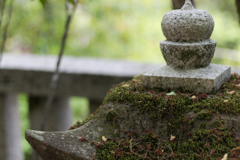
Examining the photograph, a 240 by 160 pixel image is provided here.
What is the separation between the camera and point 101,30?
4.77 m

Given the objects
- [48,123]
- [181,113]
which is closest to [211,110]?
[181,113]

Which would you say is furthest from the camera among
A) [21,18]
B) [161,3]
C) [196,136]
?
[161,3]

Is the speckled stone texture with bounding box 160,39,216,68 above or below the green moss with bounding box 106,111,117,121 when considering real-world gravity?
above

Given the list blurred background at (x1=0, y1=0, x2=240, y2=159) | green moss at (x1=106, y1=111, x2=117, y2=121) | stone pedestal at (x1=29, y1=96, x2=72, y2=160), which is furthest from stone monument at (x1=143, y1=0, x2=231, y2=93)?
blurred background at (x1=0, y1=0, x2=240, y2=159)

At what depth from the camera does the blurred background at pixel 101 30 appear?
4.58 metres

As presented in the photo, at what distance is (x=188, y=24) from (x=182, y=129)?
43cm

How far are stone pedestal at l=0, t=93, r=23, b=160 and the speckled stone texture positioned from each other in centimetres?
151

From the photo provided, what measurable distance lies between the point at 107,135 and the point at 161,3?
4.14 m

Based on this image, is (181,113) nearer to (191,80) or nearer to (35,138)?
(191,80)

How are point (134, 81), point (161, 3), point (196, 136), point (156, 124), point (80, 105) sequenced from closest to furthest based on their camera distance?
point (196, 136) → point (156, 124) → point (134, 81) → point (161, 3) → point (80, 105)

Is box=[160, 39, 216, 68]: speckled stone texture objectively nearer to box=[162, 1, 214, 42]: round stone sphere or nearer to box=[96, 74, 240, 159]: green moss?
box=[162, 1, 214, 42]: round stone sphere

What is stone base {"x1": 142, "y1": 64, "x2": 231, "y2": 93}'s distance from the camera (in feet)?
3.39

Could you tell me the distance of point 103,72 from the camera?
1849 mm

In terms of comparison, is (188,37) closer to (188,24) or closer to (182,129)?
(188,24)
